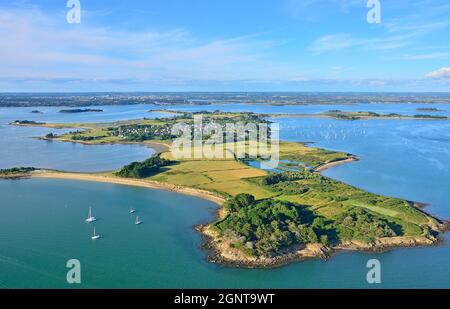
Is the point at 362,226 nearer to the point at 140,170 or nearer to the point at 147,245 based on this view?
the point at 147,245

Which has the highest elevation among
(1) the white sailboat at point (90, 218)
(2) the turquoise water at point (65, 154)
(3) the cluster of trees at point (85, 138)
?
(3) the cluster of trees at point (85, 138)

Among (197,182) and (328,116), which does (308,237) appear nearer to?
(197,182)

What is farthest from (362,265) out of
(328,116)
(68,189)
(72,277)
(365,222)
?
(328,116)

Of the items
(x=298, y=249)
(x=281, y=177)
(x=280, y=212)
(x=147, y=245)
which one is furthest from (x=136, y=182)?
(x=298, y=249)

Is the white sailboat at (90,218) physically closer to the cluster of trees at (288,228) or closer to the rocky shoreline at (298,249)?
the rocky shoreline at (298,249)

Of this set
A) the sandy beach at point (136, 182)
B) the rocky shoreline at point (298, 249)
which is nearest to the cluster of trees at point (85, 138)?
the sandy beach at point (136, 182)

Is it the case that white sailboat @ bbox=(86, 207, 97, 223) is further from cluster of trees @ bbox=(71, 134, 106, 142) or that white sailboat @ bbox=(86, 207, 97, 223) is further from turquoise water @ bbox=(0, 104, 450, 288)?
cluster of trees @ bbox=(71, 134, 106, 142)
